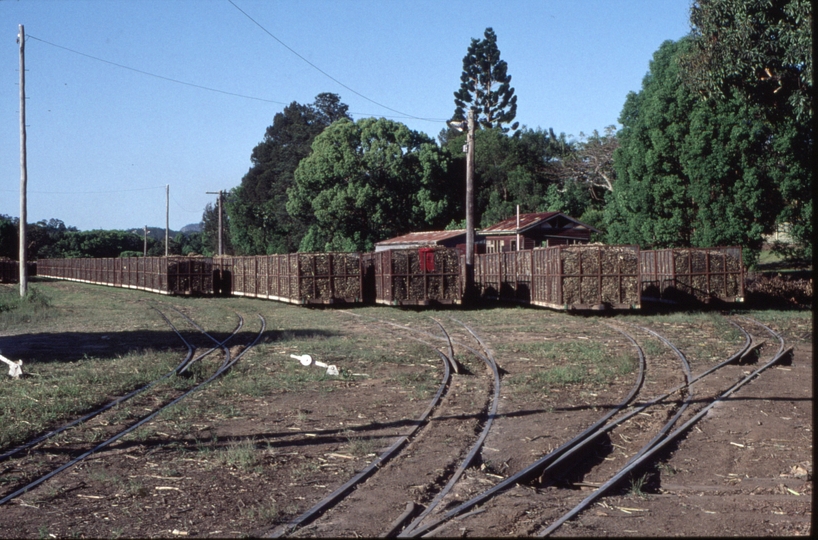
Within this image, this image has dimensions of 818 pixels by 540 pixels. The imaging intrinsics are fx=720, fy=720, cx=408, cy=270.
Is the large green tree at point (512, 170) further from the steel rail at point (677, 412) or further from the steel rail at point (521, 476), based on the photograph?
the steel rail at point (521, 476)

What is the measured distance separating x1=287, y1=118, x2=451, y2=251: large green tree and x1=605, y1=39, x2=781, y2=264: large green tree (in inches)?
909

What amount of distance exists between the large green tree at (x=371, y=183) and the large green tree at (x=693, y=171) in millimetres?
23079

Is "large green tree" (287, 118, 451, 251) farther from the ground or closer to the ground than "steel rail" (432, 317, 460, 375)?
farther from the ground

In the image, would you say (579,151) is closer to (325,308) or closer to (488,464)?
(325,308)

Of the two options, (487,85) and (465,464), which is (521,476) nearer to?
(465,464)

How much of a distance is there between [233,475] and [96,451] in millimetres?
1710

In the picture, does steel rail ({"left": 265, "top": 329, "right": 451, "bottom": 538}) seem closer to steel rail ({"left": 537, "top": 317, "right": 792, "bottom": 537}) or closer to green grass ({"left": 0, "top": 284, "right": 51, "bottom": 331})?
steel rail ({"left": 537, "top": 317, "right": 792, "bottom": 537})

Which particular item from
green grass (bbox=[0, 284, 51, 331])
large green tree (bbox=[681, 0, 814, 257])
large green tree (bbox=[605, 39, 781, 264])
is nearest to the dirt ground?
large green tree (bbox=[681, 0, 814, 257])

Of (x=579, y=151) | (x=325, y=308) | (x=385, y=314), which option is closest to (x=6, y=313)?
(x=325, y=308)

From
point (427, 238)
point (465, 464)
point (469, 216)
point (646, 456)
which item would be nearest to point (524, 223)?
point (427, 238)

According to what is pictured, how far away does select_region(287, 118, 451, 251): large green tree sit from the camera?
54844 mm

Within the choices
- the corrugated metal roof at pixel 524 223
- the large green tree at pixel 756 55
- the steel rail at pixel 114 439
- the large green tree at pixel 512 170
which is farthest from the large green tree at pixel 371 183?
the steel rail at pixel 114 439

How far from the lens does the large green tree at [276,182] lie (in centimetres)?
7114

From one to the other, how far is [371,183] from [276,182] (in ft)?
83.2
